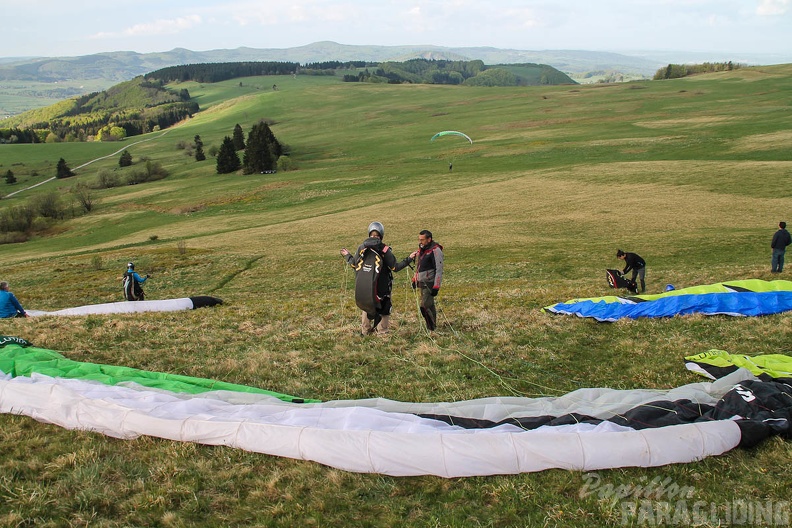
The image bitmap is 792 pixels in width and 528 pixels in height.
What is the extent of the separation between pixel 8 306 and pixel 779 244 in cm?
2935

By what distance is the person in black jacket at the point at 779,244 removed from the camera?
2127 cm

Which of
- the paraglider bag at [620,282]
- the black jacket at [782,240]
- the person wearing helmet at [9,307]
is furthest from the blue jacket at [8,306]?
the black jacket at [782,240]

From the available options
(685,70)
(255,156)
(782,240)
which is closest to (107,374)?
(782,240)

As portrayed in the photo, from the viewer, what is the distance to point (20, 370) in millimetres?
9477

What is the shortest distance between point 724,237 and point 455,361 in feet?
97.4

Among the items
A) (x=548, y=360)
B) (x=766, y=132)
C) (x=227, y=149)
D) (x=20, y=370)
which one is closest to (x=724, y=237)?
(x=548, y=360)

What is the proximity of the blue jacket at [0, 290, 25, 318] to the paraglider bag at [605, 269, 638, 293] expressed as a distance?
2185 centimetres

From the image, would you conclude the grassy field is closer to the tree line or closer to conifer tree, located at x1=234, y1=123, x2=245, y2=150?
the tree line

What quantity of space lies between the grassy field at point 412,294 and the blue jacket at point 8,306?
2556 mm

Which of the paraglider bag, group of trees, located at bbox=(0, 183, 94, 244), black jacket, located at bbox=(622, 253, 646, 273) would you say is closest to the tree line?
group of trees, located at bbox=(0, 183, 94, 244)

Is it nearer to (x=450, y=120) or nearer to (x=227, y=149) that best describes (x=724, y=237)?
(x=227, y=149)

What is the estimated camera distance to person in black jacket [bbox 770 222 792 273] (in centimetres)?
2127

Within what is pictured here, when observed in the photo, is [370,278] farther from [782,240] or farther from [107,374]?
[782,240]

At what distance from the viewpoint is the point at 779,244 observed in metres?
21.4
